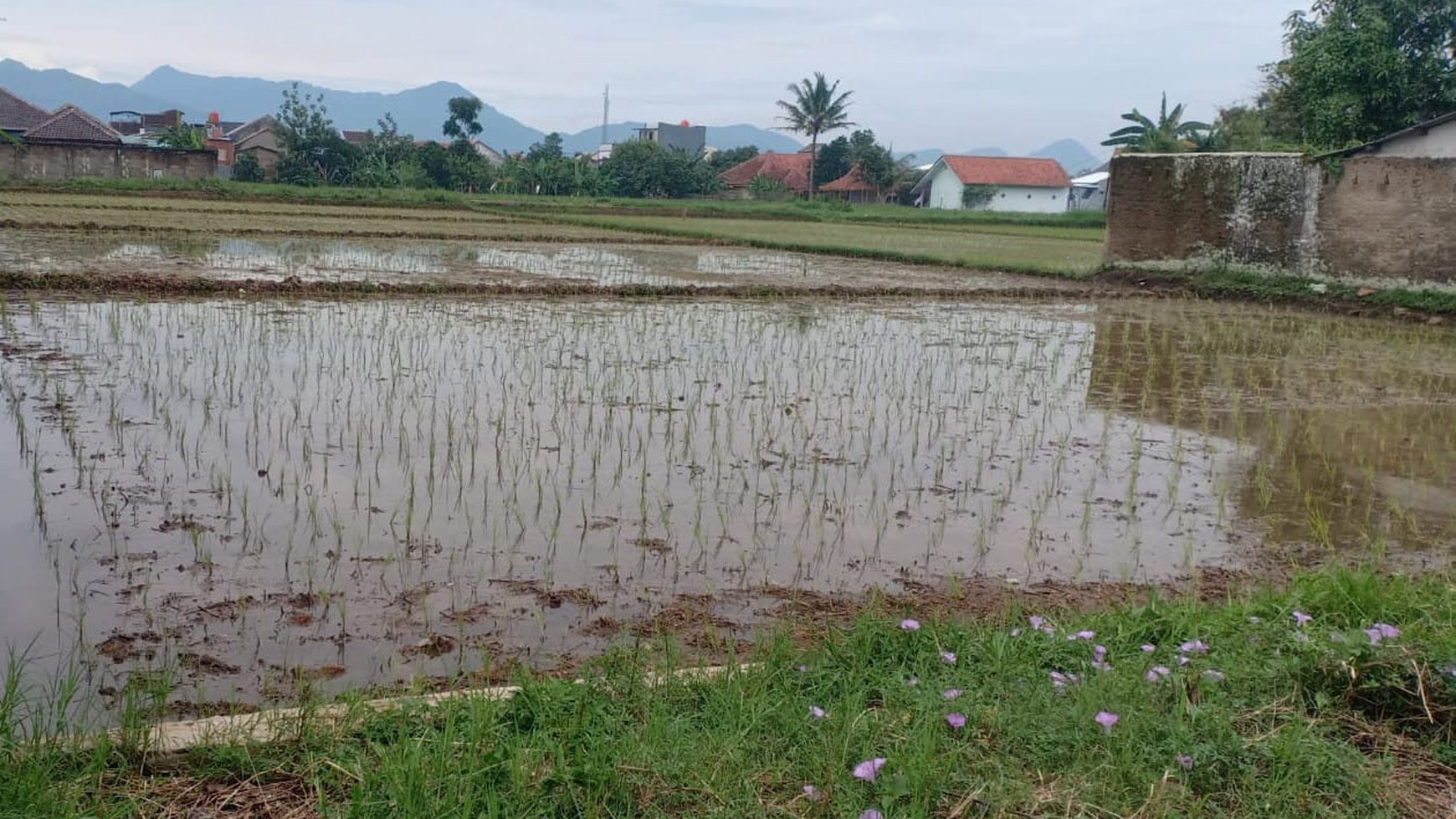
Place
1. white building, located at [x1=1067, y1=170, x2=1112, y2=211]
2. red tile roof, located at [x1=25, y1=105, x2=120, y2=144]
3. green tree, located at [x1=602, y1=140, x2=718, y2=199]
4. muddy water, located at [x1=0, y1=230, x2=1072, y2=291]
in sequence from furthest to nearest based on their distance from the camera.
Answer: white building, located at [x1=1067, y1=170, x2=1112, y2=211], green tree, located at [x1=602, y1=140, x2=718, y2=199], red tile roof, located at [x1=25, y1=105, x2=120, y2=144], muddy water, located at [x1=0, y1=230, x2=1072, y2=291]

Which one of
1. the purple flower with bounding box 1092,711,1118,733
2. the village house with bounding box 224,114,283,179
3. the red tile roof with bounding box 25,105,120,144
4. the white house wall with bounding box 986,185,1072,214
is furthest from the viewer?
the white house wall with bounding box 986,185,1072,214

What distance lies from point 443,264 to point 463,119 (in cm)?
3512

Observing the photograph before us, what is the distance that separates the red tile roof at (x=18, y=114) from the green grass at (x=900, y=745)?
127 ft

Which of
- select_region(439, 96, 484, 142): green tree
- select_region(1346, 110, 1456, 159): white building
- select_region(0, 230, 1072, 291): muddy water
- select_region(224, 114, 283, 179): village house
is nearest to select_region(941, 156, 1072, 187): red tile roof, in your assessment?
select_region(439, 96, 484, 142): green tree

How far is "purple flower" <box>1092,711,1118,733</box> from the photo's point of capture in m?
2.46

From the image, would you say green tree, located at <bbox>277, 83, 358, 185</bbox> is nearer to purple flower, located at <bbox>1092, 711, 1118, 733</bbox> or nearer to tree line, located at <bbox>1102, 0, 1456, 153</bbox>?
tree line, located at <bbox>1102, 0, 1456, 153</bbox>

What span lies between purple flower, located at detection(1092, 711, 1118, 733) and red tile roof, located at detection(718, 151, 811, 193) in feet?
159

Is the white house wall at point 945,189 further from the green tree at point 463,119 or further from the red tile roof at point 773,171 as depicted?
the green tree at point 463,119

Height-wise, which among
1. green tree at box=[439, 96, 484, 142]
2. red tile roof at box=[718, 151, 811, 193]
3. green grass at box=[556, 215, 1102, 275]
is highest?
green tree at box=[439, 96, 484, 142]

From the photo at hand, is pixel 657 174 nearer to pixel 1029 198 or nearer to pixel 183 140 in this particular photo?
pixel 183 140

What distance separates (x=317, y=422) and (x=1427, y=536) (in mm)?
5414

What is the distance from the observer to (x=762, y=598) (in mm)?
3793

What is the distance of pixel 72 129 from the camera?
35.3 metres

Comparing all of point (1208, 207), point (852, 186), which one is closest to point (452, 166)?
point (852, 186)
